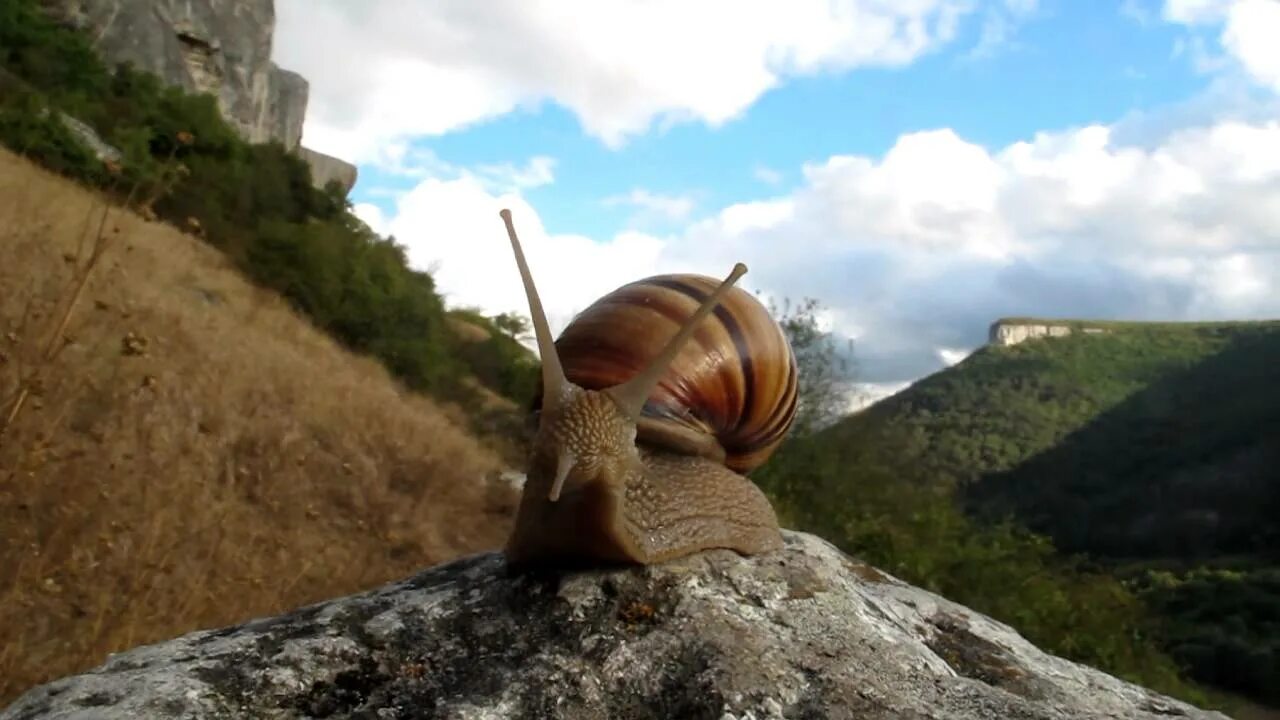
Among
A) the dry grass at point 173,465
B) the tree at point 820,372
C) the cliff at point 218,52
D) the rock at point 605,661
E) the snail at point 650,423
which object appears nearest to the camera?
the rock at point 605,661

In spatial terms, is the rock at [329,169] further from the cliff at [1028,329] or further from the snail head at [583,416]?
the snail head at [583,416]

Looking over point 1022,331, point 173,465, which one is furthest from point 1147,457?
point 173,465

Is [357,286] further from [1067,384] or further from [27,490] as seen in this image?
[1067,384]

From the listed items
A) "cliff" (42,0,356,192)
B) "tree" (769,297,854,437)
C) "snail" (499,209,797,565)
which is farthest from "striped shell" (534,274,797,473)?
"cliff" (42,0,356,192)

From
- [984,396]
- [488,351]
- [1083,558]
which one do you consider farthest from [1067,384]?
[1083,558]

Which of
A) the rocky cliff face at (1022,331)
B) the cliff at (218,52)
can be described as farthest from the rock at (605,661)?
the rocky cliff face at (1022,331)

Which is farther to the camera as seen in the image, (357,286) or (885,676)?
(357,286)
